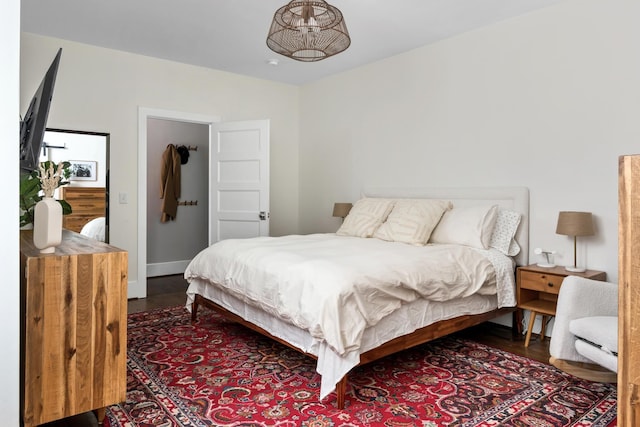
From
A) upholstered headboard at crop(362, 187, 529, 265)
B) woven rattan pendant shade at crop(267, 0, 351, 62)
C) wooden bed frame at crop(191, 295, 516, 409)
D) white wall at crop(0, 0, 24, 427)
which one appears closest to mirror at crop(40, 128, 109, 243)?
wooden bed frame at crop(191, 295, 516, 409)

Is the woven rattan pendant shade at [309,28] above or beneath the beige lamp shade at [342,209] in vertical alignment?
above

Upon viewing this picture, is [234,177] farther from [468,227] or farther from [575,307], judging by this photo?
[575,307]

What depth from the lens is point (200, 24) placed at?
365cm

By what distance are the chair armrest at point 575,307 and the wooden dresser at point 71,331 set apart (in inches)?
90.0

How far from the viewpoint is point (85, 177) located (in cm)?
419

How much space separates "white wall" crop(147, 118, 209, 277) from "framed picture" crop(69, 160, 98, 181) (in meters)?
1.57

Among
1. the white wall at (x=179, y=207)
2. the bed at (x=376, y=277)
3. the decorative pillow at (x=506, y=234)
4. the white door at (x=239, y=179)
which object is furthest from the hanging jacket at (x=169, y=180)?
the decorative pillow at (x=506, y=234)

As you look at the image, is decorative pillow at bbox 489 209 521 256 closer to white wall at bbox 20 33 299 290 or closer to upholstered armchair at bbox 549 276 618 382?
upholstered armchair at bbox 549 276 618 382

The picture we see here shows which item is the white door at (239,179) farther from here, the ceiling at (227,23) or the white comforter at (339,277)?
the white comforter at (339,277)

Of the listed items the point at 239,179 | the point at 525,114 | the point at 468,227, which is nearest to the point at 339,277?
the point at 468,227

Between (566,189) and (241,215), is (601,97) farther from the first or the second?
(241,215)

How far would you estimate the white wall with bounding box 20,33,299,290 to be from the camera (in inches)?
158

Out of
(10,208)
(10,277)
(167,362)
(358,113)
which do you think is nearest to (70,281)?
(10,277)

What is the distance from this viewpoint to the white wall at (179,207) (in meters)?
5.82
